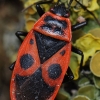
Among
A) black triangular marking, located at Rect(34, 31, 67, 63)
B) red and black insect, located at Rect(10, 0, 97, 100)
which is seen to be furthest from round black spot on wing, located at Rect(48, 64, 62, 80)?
black triangular marking, located at Rect(34, 31, 67, 63)

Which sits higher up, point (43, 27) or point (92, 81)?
point (43, 27)

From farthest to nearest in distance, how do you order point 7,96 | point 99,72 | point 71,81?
point 7,96 → point 71,81 → point 99,72

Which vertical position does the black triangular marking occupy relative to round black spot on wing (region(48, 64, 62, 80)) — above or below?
above

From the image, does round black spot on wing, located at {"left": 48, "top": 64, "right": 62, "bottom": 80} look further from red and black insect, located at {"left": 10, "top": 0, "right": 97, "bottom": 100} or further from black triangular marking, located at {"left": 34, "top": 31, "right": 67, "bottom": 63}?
black triangular marking, located at {"left": 34, "top": 31, "right": 67, "bottom": 63}

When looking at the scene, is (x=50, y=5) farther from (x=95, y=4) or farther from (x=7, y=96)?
(x=7, y=96)

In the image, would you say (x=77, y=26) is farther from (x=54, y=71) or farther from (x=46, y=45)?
(x=54, y=71)

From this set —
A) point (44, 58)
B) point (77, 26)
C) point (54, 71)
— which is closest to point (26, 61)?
point (44, 58)

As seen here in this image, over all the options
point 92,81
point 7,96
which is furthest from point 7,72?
point 92,81
